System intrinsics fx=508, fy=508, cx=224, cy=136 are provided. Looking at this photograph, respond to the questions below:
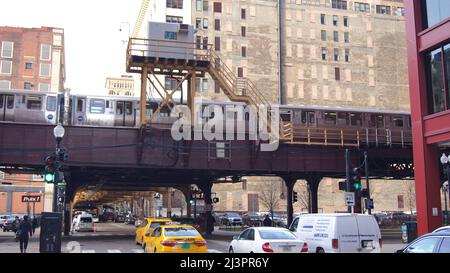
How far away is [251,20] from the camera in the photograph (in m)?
94.9

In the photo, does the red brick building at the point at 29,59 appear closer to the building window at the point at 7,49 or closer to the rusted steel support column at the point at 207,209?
the building window at the point at 7,49

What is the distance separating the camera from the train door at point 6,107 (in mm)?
33719

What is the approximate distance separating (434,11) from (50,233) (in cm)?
2172

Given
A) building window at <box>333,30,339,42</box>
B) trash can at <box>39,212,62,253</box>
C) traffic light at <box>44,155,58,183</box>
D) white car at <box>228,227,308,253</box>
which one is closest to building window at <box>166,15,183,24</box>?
building window at <box>333,30,339,42</box>

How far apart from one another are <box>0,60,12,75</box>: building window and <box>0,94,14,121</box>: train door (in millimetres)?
73055

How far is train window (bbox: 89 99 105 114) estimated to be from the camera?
114ft

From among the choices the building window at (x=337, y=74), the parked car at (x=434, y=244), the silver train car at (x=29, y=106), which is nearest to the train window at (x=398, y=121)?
the silver train car at (x=29, y=106)

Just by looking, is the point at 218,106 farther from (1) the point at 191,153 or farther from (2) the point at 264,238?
(2) the point at 264,238

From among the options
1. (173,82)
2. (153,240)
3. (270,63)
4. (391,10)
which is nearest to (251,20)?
(270,63)

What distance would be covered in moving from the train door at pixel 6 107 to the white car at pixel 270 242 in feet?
74.1

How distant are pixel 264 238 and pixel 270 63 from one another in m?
81.7

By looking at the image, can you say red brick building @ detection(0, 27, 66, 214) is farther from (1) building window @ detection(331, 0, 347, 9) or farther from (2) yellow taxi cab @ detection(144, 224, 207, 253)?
(2) yellow taxi cab @ detection(144, 224, 207, 253)

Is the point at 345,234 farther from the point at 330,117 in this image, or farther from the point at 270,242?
the point at 330,117
